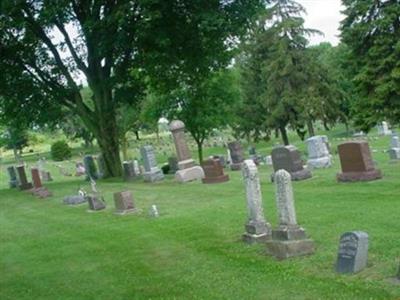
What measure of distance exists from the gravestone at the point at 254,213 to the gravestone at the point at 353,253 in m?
2.76

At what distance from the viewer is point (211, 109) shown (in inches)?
1449

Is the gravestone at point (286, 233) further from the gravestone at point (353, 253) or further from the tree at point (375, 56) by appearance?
the tree at point (375, 56)

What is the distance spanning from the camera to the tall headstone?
83.1ft

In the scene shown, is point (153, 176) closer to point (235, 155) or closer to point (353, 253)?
point (235, 155)

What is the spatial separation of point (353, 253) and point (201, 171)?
17.7 metres

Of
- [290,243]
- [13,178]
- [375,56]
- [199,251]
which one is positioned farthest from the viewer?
[13,178]

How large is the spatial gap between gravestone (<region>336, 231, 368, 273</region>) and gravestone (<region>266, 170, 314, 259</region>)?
131 cm

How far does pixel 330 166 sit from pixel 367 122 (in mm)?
8548

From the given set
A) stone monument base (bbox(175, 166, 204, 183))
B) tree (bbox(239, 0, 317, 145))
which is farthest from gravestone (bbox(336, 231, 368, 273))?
tree (bbox(239, 0, 317, 145))

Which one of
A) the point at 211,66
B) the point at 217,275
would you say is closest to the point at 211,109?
the point at 211,66

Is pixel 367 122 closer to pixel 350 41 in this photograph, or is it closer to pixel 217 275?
pixel 350 41

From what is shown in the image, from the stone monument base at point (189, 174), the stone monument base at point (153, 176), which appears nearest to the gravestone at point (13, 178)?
the stone monument base at point (153, 176)

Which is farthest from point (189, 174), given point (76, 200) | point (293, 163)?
point (293, 163)

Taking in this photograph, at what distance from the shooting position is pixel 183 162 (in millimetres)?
26094
